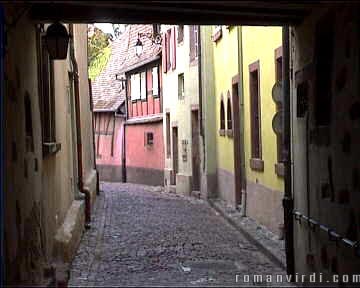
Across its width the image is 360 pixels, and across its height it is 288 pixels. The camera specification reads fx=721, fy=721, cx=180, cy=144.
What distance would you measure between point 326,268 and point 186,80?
1630 centimetres

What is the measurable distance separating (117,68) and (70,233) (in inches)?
1130

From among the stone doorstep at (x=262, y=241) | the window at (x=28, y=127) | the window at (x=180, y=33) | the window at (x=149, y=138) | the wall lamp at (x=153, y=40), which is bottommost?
the stone doorstep at (x=262, y=241)

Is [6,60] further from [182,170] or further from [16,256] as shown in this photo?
[182,170]

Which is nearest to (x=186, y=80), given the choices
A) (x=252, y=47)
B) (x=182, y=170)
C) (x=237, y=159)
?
(x=182, y=170)

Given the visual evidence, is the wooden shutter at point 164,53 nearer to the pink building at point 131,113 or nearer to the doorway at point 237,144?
the pink building at point 131,113

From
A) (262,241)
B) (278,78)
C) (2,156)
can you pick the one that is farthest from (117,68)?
(2,156)

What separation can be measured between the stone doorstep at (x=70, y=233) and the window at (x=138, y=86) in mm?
19440

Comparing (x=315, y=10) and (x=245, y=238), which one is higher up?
(x=315, y=10)

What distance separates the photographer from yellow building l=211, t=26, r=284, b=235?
12164 mm

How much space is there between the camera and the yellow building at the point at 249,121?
12.2m

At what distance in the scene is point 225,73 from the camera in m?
17.9

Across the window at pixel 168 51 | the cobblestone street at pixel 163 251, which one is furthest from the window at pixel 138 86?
the cobblestone street at pixel 163 251

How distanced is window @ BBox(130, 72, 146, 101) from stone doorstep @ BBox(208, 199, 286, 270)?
17229mm

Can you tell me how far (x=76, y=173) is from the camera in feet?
46.2
